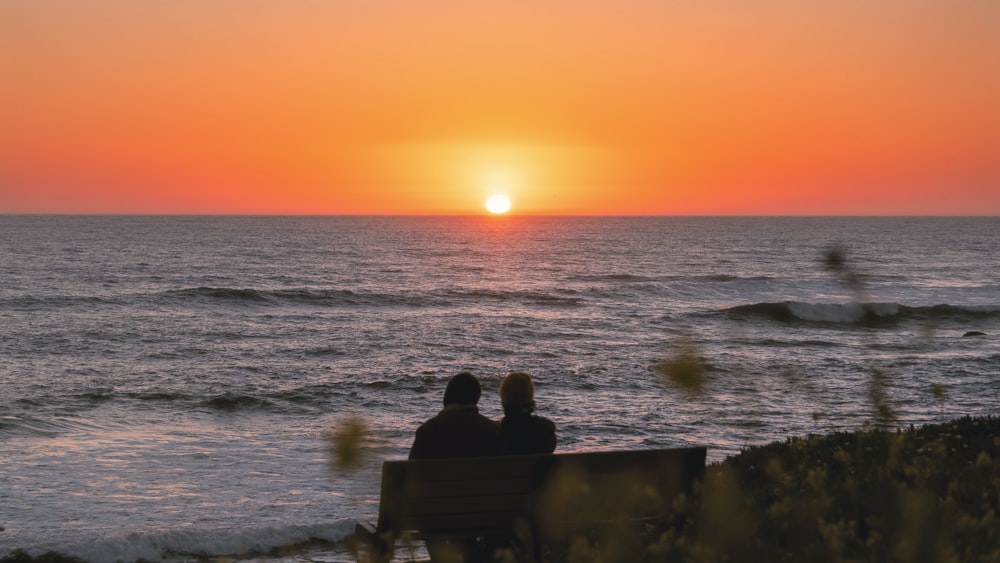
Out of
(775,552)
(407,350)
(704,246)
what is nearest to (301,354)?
(407,350)

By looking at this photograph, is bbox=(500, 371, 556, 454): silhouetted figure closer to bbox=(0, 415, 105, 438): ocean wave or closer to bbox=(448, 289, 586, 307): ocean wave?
bbox=(0, 415, 105, 438): ocean wave

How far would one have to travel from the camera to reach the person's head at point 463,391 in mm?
5996

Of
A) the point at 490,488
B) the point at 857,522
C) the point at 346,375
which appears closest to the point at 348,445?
the point at 857,522

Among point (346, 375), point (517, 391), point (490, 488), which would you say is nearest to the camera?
point (490, 488)

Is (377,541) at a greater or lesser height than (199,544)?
greater

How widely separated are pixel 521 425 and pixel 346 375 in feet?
54.0

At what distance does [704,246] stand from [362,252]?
132 feet

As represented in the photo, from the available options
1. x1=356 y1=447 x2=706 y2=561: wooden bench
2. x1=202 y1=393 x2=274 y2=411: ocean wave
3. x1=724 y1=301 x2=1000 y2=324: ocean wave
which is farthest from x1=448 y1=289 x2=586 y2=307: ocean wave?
x1=356 y1=447 x2=706 y2=561: wooden bench

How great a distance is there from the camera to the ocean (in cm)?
1010

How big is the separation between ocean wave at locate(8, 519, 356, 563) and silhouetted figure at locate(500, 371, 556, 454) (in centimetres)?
433

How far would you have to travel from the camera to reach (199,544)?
988 centimetres

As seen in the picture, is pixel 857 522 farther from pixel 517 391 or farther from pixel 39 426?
pixel 39 426

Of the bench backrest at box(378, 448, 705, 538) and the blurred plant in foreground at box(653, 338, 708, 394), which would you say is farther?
the bench backrest at box(378, 448, 705, 538)

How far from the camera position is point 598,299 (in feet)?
150
